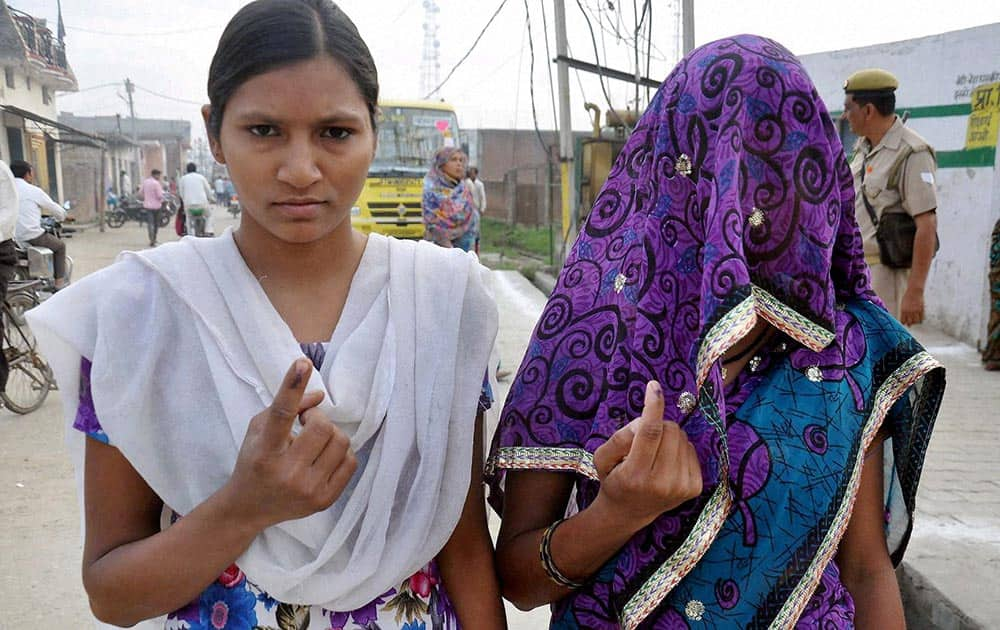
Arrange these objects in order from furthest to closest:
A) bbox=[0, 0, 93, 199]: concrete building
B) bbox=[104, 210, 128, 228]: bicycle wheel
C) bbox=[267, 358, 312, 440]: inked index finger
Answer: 1. bbox=[104, 210, 128, 228]: bicycle wheel
2. bbox=[0, 0, 93, 199]: concrete building
3. bbox=[267, 358, 312, 440]: inked index finger

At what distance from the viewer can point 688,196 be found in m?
1.12

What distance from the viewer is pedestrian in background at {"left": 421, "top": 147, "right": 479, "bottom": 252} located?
289 inches

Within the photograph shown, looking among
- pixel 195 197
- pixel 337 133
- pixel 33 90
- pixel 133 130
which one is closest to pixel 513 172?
pixel 195 197

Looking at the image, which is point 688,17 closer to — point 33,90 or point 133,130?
point 33,90

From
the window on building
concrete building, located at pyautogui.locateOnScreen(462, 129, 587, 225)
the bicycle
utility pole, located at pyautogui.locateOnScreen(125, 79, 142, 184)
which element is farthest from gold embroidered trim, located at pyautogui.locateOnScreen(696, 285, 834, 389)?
utility pole, located at pyautogui.locateOnScreen(125, 79, 142, 184)

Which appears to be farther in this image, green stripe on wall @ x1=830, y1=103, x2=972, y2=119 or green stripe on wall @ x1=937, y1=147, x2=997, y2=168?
green stripe on wall @ x1=830, y1=103, x2=972, y2=119

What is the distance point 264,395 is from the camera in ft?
3.53

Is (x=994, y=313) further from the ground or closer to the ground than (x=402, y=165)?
closer to the ground

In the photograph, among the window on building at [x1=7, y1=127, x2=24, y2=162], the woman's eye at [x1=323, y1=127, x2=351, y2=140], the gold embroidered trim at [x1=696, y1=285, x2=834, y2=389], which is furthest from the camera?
the window on building at [x1=7, y1=127, x2=24, y2=162]

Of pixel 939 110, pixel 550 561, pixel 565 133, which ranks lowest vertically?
pixel 550 561

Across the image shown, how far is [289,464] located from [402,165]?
12544 mm

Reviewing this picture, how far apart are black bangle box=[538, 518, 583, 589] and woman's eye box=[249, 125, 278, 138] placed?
2.18 ft

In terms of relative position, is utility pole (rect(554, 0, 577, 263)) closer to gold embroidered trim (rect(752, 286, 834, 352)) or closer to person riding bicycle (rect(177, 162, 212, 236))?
gold embroidered trim (rect(752, 286, 834, 352))

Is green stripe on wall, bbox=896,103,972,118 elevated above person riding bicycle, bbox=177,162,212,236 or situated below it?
above
